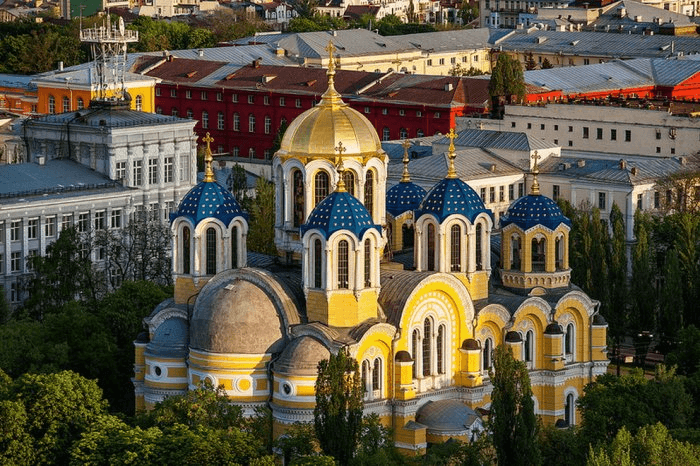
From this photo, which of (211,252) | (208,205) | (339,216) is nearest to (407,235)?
(211,252)

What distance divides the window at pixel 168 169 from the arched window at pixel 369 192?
31.0 meters

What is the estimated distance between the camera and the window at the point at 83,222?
103 metres

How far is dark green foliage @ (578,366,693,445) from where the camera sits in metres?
74.1

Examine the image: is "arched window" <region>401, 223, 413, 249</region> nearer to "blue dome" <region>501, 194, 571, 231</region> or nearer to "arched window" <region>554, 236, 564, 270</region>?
"blue dome" <region>501, 194, 571, 231</region>

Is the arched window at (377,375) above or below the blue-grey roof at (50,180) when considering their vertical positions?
below

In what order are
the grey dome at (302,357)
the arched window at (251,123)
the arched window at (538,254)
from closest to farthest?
the grey dome at (302,357) < the arched window at (538,254) < the arched window at (251,123)

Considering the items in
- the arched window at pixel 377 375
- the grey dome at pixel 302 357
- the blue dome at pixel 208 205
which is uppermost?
the blue dome at pixel 208 205

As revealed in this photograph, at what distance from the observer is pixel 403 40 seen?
610 feet

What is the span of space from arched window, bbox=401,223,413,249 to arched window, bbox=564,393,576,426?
7.59 metres

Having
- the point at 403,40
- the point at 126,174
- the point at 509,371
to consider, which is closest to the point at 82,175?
the point at 126,174

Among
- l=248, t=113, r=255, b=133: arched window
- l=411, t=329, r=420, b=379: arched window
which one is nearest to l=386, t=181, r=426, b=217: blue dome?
l=411, t=329, r=420, b=379: arched window

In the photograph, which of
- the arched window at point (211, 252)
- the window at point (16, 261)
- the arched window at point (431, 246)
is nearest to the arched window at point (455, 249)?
the arched window at point (431, 246)

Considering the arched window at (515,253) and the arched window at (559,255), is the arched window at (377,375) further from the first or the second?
the arched window at (559,255)

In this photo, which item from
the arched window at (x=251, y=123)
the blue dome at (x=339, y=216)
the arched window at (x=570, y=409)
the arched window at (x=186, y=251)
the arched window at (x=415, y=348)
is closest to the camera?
the blue dome at (x=339, y=216)
